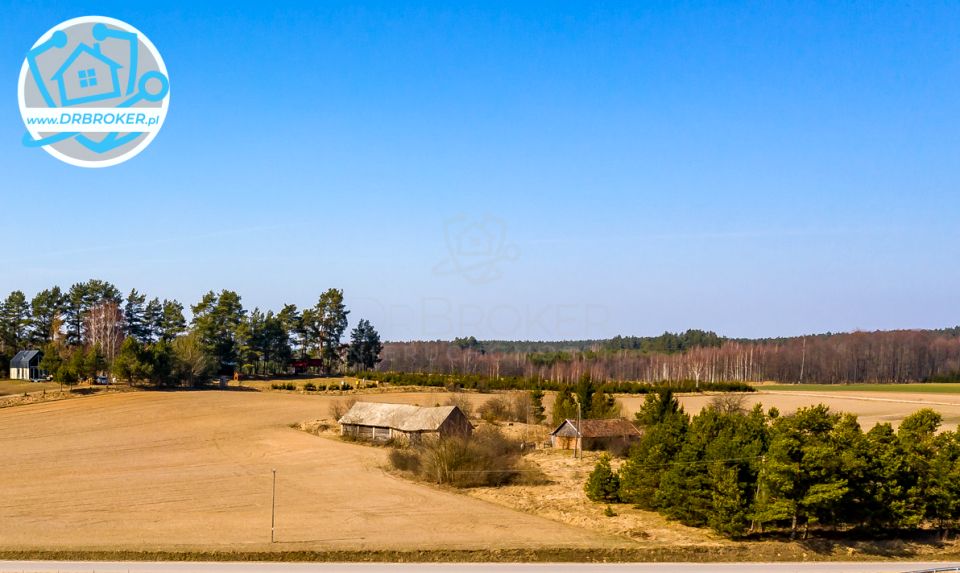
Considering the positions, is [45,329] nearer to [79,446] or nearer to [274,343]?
[274,343]

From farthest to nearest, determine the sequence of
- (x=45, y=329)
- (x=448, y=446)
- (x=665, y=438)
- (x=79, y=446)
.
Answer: (x=45, y=329), (x=79, y=446), (x=448, y=446), (x=665, y=438)

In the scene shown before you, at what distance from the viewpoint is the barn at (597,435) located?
209ft

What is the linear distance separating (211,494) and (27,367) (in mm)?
65489

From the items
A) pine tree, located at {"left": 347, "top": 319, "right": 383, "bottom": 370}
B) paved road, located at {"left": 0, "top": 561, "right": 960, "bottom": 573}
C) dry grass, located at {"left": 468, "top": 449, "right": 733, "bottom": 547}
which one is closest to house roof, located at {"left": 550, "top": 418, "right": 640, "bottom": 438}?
dry grass, located at {"left": 468, "top": 449, "right": 733, "bottom": 547}

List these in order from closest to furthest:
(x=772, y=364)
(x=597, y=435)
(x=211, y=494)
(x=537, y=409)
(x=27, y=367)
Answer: (x=211, y=494), (x=597, y=435), (x=537, y=409), (x=27, y=367), (x=772, y=364)

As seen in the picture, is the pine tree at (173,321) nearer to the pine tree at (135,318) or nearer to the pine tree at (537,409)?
the pine tree at (135,318)

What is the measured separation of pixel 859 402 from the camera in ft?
329

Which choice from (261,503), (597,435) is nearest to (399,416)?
(597,435)

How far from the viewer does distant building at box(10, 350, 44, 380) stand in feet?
315

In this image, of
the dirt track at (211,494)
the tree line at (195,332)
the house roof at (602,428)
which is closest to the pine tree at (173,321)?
the tree line at (195,332)

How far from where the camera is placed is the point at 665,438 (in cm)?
4509

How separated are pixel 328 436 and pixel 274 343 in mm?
50136

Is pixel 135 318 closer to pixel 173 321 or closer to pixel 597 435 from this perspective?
pixel 173 321

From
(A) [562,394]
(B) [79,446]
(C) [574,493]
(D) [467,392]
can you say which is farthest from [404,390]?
(C) [574,493]
